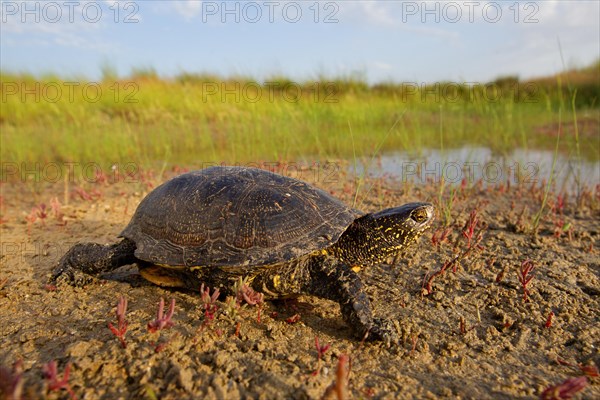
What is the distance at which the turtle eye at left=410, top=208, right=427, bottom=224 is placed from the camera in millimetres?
2795

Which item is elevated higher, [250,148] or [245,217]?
[250,148]

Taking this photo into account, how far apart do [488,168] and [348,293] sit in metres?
6.36

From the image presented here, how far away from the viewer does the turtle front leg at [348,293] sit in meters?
2.51

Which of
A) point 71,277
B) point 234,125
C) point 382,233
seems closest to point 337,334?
point 382,233

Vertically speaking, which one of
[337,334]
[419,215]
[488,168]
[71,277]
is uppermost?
[488,168]

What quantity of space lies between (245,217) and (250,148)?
656 centimetres

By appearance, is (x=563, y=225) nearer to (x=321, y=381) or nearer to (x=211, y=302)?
(x=321, y=381)

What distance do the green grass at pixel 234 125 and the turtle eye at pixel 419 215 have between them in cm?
363

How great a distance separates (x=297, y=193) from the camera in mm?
3047

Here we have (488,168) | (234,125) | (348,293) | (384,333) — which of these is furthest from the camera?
(234,125)

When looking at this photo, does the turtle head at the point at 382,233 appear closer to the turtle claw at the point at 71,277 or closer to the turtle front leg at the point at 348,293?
the turtle front leg at the point at 348,293

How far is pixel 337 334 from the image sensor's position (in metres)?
2.66

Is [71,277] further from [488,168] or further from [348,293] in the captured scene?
[488,168]

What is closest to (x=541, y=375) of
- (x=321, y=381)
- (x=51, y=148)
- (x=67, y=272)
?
(x=321, y=381)
